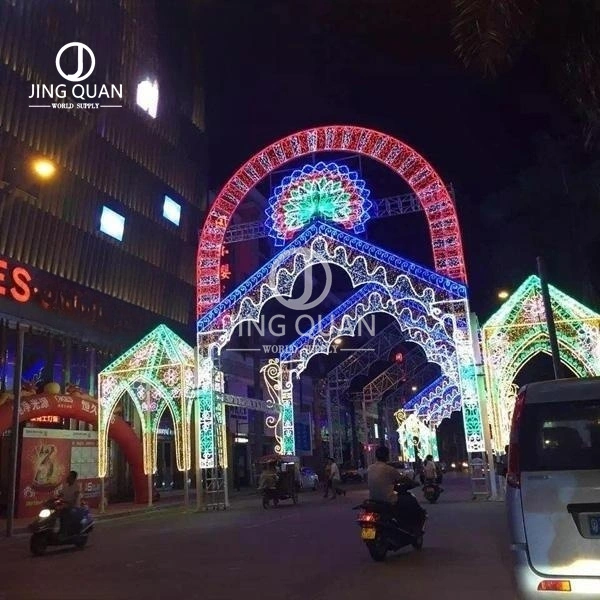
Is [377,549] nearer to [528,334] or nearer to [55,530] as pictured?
[55,530]

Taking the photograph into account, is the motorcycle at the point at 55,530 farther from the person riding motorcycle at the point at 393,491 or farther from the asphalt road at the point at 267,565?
the person riding motorcycle at the point at 393,491

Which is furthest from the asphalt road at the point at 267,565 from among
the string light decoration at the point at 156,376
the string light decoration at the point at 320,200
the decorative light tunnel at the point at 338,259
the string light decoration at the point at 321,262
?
the string light decoration at the point at 320,200

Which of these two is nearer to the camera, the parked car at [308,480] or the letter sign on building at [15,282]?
the letter sign on building at [15,282]

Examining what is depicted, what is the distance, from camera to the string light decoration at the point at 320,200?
22.5 meters

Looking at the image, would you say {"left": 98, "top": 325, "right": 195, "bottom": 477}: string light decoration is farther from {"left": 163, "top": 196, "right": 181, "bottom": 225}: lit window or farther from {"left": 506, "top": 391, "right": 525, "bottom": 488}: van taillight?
{"left": 163, "top": 196, "right": 181, "bottom": 225}: lit window

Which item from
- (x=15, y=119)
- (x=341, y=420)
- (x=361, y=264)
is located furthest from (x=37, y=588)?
(x=341, y=420)

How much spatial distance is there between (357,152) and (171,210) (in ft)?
64.2

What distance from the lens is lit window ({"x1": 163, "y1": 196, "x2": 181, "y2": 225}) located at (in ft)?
124

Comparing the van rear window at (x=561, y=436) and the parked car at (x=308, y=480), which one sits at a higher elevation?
the van rear window at (x=561, y=436)

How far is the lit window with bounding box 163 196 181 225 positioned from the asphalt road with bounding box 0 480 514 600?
25019 mm

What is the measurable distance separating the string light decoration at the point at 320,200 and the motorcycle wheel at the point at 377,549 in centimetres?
1450

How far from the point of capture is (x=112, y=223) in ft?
108

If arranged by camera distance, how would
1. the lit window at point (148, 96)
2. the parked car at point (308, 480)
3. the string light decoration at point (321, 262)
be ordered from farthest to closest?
the lit window at point (148, 96), the parked car at point (308, 480), the string light decoration at point (321, 262)

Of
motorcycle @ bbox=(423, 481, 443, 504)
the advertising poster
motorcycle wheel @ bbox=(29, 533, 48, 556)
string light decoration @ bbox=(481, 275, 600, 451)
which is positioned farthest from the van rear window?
the advertising poster
